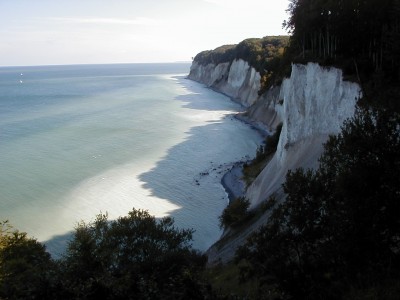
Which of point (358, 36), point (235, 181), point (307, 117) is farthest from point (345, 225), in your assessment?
point (235, 181)

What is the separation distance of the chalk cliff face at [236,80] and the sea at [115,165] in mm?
7005

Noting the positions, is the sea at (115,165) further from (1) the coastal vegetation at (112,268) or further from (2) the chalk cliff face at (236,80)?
(1) the coastal vegetation at (112,268)

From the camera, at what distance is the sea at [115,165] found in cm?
3503

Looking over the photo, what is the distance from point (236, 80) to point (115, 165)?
74612 mm

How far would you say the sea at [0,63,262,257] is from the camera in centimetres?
3503

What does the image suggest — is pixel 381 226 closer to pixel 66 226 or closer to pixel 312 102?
pixel 312 102

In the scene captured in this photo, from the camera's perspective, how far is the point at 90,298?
518 inches

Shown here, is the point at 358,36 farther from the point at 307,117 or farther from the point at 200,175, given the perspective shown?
the point at 200,175

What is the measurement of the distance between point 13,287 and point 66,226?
63.9 ft

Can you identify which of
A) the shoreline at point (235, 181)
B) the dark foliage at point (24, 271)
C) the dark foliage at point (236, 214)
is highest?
the dark foliage at point (24, 271)

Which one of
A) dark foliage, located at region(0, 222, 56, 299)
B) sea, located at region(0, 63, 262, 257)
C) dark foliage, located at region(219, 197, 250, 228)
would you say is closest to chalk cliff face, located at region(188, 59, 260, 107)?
sea, located at region(0, 63, 262, 257)

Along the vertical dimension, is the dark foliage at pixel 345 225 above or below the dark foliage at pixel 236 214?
above

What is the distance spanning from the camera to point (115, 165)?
Result: 50.2 m

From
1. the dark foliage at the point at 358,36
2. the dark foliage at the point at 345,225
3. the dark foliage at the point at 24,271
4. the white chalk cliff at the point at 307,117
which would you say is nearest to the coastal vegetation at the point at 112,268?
the dark foliage at the point at 24,271
